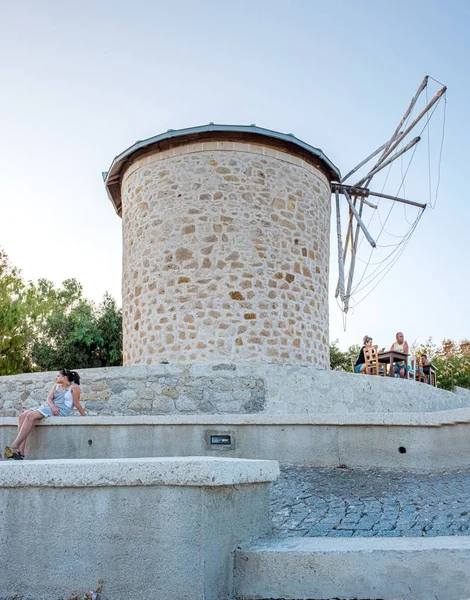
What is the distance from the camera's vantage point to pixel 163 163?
39.8 ft

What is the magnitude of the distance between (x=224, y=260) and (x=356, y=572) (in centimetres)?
876

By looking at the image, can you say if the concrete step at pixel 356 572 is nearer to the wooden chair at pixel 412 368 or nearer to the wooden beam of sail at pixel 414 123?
the wooden chair at pixel 412 368

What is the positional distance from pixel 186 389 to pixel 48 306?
13673 millimetres

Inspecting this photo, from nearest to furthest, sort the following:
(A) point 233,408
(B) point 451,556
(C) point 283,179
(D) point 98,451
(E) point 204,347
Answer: (B) point 451,556 → (D) point 98,451 → (A) point 233,408 → (E) point 204,347 → (C) point 283,179

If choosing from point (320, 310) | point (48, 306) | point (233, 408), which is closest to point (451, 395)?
point (320, 310)

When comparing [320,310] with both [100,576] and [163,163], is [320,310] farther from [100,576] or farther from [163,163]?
[100,576]

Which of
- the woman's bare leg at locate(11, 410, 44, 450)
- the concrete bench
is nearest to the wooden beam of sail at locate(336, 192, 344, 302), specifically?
the woman's bare leg at locate(11, 410, 44, 450)

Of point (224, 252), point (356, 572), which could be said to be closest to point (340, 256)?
point (224, 252)

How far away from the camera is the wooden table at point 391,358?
12.9 m

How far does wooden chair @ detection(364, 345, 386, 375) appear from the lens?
12.9m

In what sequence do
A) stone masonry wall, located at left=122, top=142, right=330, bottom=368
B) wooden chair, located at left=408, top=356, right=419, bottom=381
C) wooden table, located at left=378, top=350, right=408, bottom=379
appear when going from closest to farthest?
stone masonry wall, located at left=122, top=142, right=330, bottom=368
wooden table, located at left=378, top=350, right=408, bottom=379
wooden chair, located at left=408, top=356, right=419, bottom=381

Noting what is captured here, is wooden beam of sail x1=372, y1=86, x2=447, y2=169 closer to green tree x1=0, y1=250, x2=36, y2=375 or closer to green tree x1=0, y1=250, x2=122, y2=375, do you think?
green tree x1=0, y1=250, x2=122, y2=375

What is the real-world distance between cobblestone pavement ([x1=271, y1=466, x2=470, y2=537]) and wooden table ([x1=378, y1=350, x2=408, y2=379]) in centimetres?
646

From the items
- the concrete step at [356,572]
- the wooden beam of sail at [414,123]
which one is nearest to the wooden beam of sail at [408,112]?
the wooden beam of sail at [414,123]
